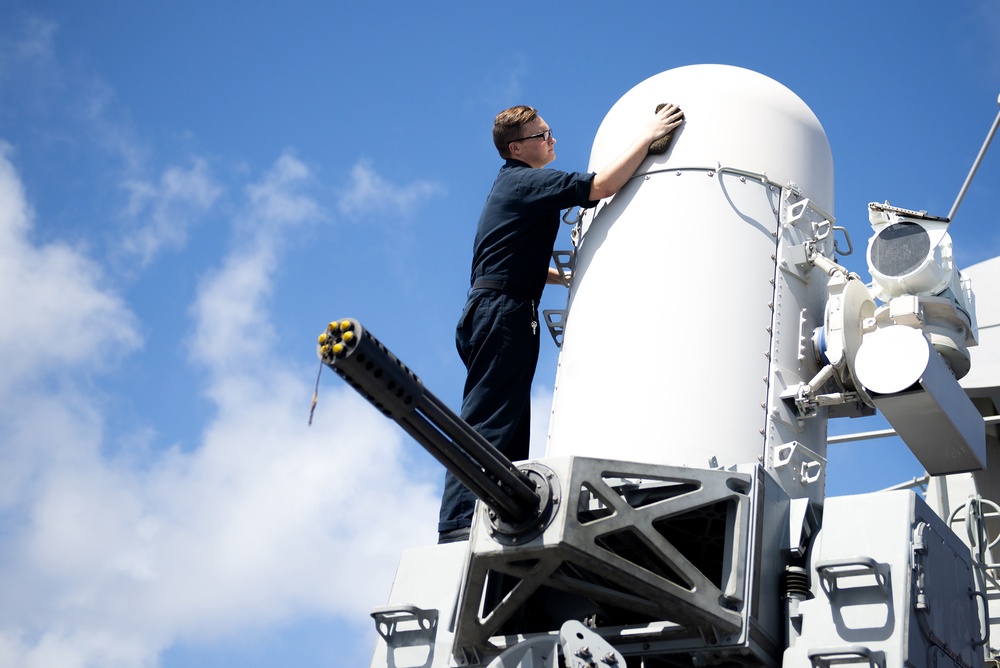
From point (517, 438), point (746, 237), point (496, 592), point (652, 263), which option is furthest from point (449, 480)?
point (746, 237)

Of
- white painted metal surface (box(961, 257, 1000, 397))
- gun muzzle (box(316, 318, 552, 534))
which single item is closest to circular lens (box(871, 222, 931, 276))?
gun muzzle (box(316, 318, 552, 534))

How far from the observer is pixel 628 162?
5910 mm

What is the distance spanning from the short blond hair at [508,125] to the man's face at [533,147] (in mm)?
21

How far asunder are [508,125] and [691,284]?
1414mm

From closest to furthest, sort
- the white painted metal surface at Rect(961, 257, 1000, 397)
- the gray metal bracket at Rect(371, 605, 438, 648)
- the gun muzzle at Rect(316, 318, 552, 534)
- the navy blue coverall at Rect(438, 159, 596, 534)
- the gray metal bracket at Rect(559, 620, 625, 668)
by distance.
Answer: the gun muzzle at Rect(316, 318, 552, 534)
the gray metal bracket at Rect(559, 620, 625, 668)
the gray metal bracket at Rect(371, 605, 438, 648)
the navy blue coverall at Rect(438, 159, 596, 534)
the white painted metal surface at Rect(961, 257, 1000, 397)

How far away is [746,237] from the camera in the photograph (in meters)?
5.73

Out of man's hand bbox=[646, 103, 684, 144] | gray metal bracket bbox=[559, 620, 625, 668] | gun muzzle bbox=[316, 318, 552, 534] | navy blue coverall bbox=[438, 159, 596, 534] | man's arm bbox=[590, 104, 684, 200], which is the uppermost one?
man's hand bbox=[646, 103, 684, 144]

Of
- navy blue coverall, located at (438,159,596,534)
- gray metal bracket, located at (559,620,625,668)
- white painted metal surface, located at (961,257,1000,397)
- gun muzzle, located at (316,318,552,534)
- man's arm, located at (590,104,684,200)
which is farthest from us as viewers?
white painted metal surface, located at (961,257,1000,397)

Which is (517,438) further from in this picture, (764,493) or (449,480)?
(764,493)

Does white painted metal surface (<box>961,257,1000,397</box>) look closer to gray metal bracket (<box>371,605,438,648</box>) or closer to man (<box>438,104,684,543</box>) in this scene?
man (<box>438,104,684,543</box>)

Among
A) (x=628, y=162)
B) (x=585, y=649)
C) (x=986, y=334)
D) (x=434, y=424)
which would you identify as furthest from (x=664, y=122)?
(x=986, y=334)

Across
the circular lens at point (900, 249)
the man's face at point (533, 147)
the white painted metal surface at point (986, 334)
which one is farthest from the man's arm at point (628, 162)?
the white painted metal surface at point (986, 334)

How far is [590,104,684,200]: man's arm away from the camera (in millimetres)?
5902

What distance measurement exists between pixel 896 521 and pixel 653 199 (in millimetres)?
1798
